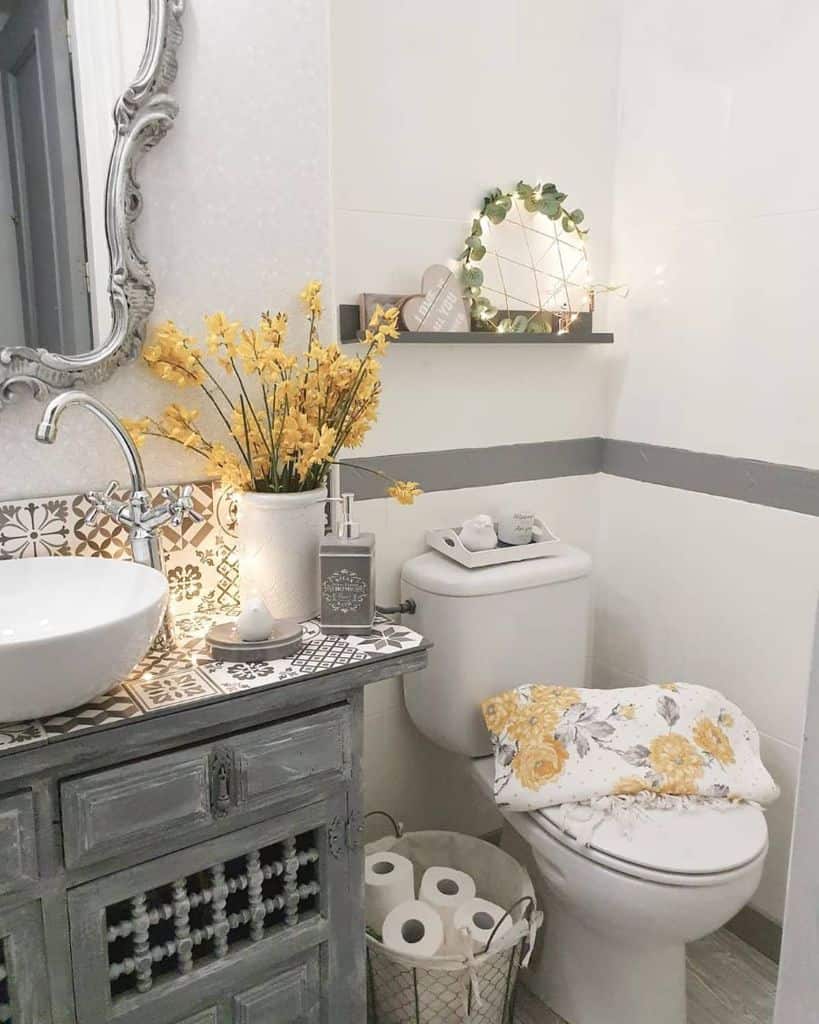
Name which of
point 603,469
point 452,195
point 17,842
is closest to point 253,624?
point 17,842

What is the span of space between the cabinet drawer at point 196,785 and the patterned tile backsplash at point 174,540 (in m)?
0.33

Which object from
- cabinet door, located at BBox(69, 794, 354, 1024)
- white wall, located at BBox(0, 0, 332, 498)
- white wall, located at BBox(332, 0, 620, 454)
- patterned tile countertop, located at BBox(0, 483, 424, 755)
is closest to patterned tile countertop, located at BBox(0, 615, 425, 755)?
patterned tile countertop, located at BBox(0, 483, 424, 755)

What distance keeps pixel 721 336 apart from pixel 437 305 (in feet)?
1.99

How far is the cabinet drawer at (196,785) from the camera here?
1.10 meters

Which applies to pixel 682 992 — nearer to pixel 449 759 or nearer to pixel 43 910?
pixel 449 759

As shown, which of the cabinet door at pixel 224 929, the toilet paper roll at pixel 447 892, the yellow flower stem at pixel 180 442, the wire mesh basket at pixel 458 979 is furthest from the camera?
the toilet paper roll at pixel 447 892

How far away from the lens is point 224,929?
1249 mm

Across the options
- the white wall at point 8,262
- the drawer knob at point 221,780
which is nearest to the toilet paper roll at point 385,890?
the drawer knob at point 221,780

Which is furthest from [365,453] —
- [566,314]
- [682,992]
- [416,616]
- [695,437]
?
[682,992]

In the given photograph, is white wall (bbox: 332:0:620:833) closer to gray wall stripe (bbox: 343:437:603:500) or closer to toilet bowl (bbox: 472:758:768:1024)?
gray wall stripe (bbox: 343:437:603:500)

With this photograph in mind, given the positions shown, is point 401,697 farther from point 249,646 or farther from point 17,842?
point 17,842

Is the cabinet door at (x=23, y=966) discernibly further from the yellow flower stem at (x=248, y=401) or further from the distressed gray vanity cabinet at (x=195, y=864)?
the yellow flower stem at (x=248, y=401)

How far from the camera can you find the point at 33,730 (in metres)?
1.05

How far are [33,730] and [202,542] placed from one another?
0.50m
